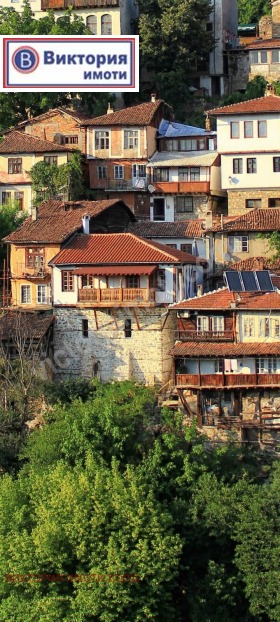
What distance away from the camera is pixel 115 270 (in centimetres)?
5312

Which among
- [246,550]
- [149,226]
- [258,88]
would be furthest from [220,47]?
[246,550]

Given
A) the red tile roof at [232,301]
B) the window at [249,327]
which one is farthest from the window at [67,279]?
the window at [249,327]

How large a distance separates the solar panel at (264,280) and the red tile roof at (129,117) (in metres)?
14.6

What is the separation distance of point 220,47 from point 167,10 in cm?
479

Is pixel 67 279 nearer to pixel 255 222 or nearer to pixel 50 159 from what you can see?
pixel 255 222

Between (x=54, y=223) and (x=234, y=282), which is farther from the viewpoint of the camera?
(x=54, y=223)

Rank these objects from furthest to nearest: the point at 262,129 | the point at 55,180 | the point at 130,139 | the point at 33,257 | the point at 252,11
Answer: the point at 252,11
the point at 130,139
the point at 55,180
the point at 262,129
the point at 33,257

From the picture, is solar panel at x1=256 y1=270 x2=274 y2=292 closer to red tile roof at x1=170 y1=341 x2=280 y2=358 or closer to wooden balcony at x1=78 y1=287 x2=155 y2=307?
red tile roof at x1=170 y1=341 x2=280 y2=358

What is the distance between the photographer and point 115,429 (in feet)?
155

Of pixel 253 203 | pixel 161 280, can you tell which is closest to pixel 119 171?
pixel 253 203

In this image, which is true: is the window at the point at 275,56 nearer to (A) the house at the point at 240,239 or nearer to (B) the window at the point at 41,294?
(A) the house at the point at 240,239

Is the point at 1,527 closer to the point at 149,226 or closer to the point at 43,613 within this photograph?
the point at 43,613

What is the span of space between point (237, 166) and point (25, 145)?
9439 millimetres

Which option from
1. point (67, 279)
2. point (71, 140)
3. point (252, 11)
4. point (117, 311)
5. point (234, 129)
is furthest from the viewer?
point (252, 11)
